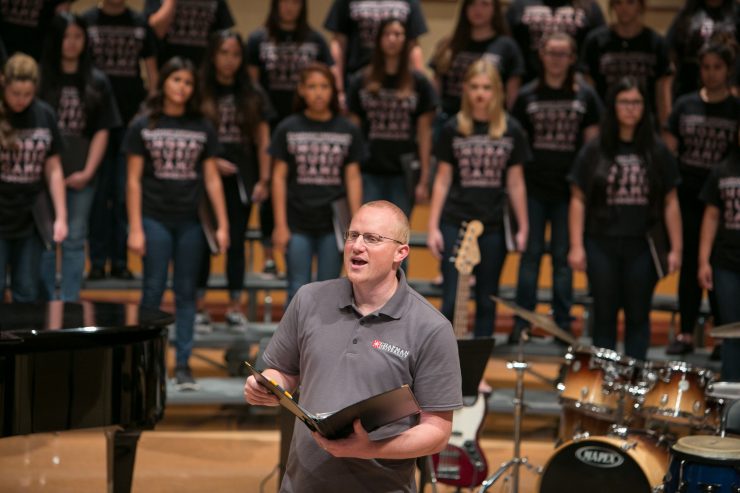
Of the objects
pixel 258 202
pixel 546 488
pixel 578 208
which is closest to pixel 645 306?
pixel 578 208

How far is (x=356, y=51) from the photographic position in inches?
289

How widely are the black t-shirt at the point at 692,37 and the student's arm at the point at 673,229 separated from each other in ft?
4.03

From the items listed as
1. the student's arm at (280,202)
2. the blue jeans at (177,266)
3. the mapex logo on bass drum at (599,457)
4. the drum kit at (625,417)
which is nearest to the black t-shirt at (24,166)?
the blue jeans at (177,266)

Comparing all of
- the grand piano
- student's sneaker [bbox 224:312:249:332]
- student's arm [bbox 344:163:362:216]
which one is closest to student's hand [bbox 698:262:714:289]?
student's arm [bbox 344:163:362:216]

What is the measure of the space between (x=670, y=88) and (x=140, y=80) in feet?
10.7

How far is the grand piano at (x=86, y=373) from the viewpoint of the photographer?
4012 mm

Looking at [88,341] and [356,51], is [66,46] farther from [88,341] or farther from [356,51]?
[88,341]

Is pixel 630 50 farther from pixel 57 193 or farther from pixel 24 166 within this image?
pixel 24 166

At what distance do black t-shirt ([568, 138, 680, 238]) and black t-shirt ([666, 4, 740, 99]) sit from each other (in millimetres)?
1177

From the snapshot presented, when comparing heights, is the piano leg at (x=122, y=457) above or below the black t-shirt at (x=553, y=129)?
below

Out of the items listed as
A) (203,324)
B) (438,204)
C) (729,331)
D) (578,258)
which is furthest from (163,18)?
(729,331)

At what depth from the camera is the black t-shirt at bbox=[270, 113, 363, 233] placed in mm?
6484

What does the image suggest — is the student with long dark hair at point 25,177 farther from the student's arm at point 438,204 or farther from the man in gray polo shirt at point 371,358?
the man in gray polo shirt at point 371,358

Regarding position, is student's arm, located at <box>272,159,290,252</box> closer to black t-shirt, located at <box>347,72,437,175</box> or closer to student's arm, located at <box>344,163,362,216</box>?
student's arm, located at <box>344,163,362,216</box>
